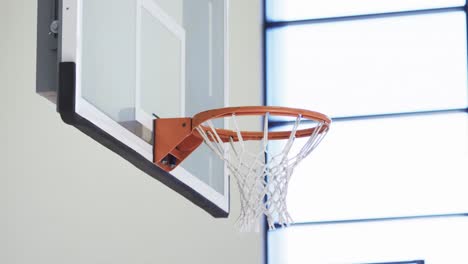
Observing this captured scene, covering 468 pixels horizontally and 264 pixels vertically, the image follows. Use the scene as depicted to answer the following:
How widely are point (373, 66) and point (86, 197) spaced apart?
1.93 meters

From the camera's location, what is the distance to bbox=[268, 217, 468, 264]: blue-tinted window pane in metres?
5.89

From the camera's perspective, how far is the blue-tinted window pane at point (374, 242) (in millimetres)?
5887

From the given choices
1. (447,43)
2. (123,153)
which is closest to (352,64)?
(447,43)

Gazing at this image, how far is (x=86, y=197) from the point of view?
6.12m

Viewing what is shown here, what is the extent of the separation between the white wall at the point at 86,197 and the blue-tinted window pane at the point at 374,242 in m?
0.25

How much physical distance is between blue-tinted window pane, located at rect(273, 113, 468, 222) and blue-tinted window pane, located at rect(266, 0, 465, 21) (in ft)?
2.30

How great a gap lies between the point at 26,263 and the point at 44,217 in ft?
0.97

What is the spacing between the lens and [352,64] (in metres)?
6.22

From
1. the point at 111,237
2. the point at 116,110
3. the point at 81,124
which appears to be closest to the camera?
the point at 81,124

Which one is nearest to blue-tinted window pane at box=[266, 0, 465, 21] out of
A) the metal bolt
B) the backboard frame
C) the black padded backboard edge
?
the black padded backboard edge

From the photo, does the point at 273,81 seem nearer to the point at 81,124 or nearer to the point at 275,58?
the point at 275,58

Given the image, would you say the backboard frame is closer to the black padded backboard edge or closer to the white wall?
the black padded backboard edge

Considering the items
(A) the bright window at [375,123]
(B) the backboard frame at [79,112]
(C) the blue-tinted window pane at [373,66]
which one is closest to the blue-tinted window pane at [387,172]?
(A) the bright window at [375,123]

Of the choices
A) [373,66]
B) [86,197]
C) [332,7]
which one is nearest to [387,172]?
[373,66]
